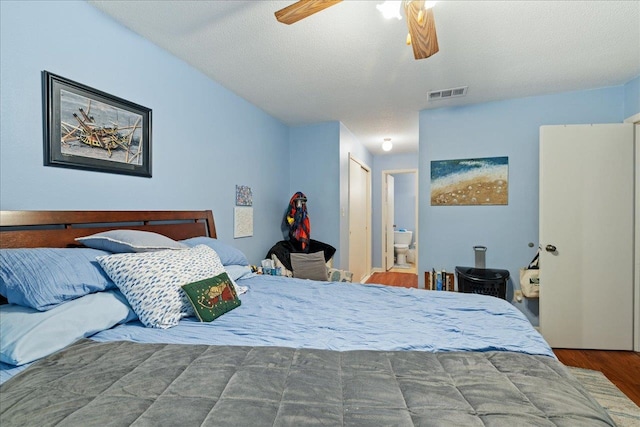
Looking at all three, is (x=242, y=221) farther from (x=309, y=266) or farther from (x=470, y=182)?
(x=470, y=182)

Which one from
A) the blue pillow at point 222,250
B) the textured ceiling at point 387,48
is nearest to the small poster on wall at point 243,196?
the blue pillow at point 222,250

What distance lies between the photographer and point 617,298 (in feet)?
8.66

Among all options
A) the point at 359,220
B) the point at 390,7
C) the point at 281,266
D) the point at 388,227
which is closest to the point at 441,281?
the point at 281,266

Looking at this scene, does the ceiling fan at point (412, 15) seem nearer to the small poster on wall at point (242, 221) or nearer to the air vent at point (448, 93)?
the air vent at point (448, 93)

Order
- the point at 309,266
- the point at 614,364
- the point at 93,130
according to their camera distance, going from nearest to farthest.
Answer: the point at 93,130 < the point at 614,364 < the point at 309,266

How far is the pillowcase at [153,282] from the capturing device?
133cm

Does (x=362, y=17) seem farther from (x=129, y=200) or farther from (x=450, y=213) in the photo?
(x=450, y=213)

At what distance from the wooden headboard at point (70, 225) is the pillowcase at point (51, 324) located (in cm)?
35

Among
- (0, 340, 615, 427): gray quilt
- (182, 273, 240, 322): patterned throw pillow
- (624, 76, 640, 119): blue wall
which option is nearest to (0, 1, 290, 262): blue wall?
(182, 273, 240, 322): patterned throw pillow

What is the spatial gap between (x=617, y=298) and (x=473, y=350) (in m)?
2.62

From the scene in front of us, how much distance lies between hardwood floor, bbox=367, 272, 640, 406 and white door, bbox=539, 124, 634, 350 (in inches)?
2.7

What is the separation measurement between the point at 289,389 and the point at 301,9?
158 cm

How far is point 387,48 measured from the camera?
2121mm

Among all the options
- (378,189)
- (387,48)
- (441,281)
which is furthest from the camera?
(378,189)
